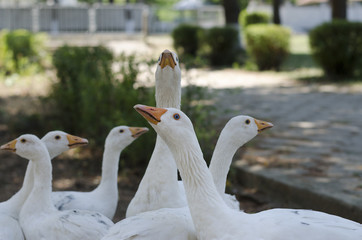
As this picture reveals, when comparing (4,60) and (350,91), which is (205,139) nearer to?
(350,91)

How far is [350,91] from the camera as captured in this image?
11391 millimetres

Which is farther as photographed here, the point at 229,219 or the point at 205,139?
the point at 205,139

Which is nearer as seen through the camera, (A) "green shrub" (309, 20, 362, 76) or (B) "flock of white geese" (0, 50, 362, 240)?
(B) "flock of white geese" (0, 50, 362, 240)

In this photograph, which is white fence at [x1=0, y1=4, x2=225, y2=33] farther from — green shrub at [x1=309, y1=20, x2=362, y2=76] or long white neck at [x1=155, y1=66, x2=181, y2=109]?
long white neck at [x1=155, y1=66, x2=181, y2=109]

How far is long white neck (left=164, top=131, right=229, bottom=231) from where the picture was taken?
8.50ft

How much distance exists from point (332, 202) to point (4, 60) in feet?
38.0

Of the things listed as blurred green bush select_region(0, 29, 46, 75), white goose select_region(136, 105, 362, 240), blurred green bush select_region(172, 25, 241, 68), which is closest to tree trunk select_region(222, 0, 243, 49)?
blurred green bush select_region(172, 25, 241, 68)

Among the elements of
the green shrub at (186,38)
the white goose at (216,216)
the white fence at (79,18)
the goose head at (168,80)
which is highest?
the white fence at (79,18)

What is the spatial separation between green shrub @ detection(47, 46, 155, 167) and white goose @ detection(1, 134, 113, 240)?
80.8 inches

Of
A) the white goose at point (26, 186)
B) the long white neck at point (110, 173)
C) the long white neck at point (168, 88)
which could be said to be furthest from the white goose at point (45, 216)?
the long white neck at point (168, 88)

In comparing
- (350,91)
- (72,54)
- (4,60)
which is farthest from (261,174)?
(4,60)

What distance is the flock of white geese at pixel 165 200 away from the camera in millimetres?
2529

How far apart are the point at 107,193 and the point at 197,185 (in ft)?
5.26

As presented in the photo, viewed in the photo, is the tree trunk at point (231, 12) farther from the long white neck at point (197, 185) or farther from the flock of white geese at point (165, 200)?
the long white neck at point (197, 185)
